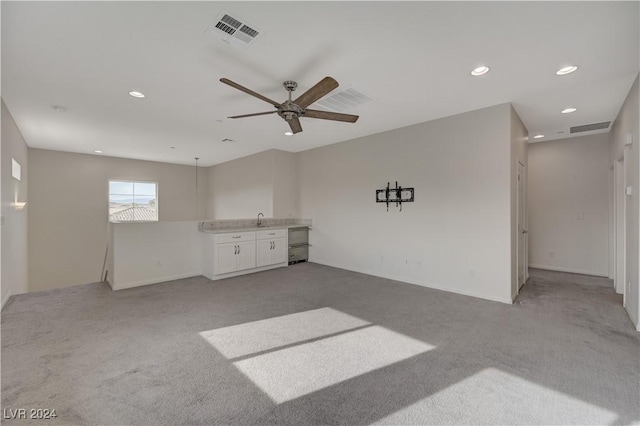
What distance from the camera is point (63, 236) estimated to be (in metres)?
6.78

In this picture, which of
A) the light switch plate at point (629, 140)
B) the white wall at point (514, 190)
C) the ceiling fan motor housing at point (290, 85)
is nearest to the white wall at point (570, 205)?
the white wall at point (514, 190)

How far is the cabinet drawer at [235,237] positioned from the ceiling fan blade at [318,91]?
10.5 feet

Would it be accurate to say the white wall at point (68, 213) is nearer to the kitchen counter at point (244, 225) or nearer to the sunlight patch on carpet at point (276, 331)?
the kitchen counter at point (244, 225)

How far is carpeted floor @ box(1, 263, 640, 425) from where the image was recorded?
70.6 inches

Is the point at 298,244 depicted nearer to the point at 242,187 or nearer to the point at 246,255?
the point at 246,255

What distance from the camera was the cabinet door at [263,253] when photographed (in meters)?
5.75

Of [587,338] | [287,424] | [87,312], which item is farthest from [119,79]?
[587,338]

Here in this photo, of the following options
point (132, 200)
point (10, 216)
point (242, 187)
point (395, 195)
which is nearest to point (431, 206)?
point (395, 195)

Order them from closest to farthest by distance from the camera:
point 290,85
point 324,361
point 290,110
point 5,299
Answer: point 324,361, point 290,110, point 290,85, point 5,299

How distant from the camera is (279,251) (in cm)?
616

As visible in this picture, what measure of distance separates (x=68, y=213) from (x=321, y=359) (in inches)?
306

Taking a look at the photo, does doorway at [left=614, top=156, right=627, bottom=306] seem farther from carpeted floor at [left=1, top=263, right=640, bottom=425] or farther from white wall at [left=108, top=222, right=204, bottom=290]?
white wall at [left=108, top=222, right=204, bottom=290]

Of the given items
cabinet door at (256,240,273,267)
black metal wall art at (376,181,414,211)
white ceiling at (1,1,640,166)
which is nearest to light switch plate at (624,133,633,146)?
white ceiling at (1,1,640,166)

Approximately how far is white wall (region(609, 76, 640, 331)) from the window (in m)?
10.1
